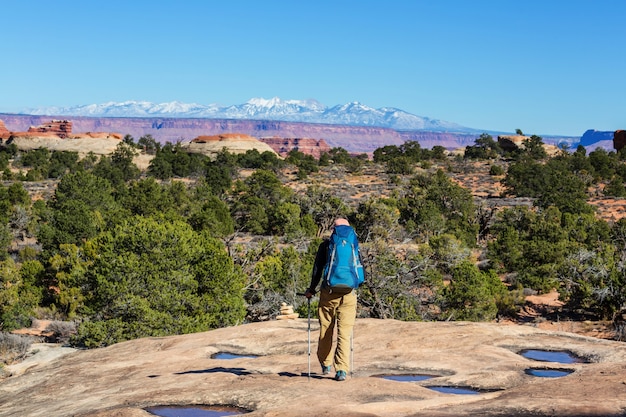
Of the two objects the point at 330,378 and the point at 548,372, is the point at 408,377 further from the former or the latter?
the point at 548,372

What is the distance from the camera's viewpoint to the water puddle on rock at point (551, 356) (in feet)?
32.1

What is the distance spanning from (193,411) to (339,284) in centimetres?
202

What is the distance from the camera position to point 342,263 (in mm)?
7570

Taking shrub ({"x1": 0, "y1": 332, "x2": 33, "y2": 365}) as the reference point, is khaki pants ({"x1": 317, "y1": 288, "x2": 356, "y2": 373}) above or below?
above

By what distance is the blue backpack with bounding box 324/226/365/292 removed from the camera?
7551 millimetres

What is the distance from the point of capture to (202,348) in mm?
11164

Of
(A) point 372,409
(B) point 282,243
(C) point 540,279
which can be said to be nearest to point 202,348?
(A) point 372,409

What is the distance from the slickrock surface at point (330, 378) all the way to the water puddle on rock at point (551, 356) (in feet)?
0.40

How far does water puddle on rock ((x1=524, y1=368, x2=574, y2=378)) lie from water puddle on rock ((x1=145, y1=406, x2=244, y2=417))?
12.6 feet

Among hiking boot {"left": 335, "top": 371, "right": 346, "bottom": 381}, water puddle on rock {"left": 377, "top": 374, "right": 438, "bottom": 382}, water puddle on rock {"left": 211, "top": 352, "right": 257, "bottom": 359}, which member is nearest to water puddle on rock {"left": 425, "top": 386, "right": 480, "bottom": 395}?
water puddle on rock {"left": 377, "top": 374, "right": 438, "bottom": 382}

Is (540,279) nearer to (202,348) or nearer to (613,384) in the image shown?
(202,348)

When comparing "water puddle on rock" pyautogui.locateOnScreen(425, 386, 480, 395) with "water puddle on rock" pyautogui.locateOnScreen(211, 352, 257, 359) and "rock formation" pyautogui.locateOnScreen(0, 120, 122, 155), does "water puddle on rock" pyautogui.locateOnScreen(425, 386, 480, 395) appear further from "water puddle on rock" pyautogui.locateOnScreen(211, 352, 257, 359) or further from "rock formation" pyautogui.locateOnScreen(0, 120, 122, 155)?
"rock formation" pyautogui.locateOnScreen(0, 120, 122, 155)

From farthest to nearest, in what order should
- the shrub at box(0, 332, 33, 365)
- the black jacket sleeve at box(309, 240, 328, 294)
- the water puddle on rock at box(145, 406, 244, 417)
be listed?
the shrub at box(0, 332, 33, 365) → the black jacket sleeve at box(309, 240, 328, 294) → the water puddle on rock at box(145, 406, 244, 417)

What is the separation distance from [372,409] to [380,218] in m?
31.8
